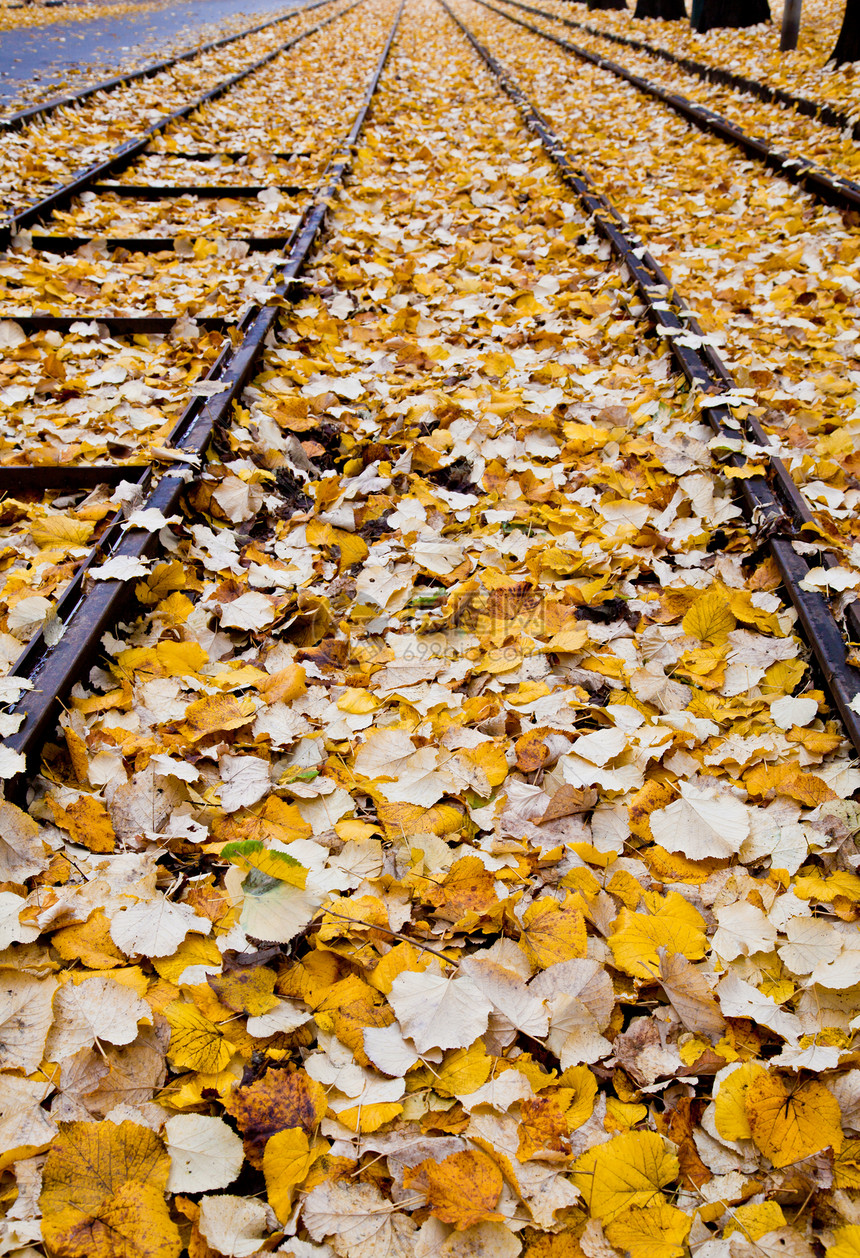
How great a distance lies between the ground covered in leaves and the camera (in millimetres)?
1090

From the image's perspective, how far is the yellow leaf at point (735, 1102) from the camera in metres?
1.15

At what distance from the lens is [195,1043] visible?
1229mm

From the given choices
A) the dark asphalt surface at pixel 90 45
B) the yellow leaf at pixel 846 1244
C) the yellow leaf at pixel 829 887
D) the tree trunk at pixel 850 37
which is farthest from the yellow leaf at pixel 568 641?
the tree trunk at pixel 850 37

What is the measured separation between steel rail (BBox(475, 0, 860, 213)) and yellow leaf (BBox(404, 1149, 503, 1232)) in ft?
18.3

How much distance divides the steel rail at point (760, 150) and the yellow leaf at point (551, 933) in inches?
202

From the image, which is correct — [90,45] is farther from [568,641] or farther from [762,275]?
[568,641]

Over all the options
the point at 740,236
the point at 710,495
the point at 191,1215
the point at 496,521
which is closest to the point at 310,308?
the point at 496,521

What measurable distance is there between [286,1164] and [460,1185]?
0.25 m

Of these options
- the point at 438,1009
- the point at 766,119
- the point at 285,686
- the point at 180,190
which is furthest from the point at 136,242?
the point at 766,119

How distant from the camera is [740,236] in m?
4.81

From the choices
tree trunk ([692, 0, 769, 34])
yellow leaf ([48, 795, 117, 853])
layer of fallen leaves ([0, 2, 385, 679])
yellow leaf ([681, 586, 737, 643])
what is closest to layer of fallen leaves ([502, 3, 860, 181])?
tree trunk ([692, 0, 769, 34])

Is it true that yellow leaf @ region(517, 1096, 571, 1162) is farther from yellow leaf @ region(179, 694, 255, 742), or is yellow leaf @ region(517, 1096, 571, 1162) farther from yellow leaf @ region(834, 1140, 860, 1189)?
yellow leaf @ region(179, 694, 255, 742)

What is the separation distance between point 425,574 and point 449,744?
2.25ft

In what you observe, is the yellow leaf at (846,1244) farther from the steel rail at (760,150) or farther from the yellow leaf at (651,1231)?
the steel rail at (760,150)
